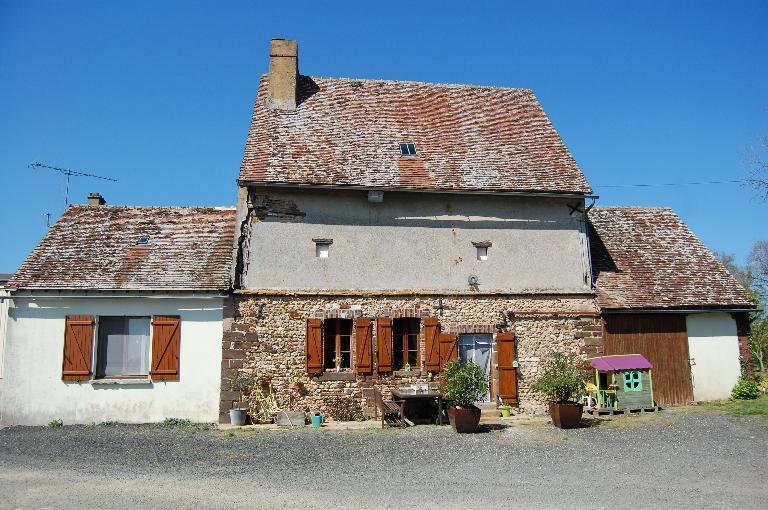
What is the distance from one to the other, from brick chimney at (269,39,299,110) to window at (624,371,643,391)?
33.1 feet

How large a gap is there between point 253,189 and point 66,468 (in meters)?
6.75

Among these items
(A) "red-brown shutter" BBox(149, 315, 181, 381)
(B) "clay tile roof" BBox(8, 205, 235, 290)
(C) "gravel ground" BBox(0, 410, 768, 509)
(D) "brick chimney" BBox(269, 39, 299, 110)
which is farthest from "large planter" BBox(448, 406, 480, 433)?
(D) "brick chimney" BBox(269, 39, 299, 110)

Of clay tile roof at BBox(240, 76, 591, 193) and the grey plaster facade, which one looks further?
clay tile roof at BBox(240, 76, 591, 193)

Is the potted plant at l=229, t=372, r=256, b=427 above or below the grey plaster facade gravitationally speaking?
below

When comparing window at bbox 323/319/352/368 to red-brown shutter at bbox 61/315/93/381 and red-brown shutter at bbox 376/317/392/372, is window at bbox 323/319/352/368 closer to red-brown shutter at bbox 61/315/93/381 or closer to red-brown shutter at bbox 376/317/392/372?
red-brown shutter at bbox 376/317/392/372

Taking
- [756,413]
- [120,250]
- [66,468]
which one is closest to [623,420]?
[756,413]

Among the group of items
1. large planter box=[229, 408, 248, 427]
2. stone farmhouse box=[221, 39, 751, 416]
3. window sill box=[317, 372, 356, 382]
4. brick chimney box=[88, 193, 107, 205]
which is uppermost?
brick chimney box=[88, 193, 107, 205]

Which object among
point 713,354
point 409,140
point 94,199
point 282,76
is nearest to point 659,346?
point 713,354

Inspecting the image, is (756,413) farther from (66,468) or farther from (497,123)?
(66,468)

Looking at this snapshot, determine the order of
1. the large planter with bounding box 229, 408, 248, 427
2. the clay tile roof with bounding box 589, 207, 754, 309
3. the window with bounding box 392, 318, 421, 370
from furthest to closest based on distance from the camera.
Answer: the clay tile roof with bounding box 589, 207, 754, 309
the window with bounding box 392, 318, 421, 370
the large planter with bounding box 229, 408, 248, 427

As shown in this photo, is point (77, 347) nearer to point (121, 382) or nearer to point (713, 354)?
point (121, 382)

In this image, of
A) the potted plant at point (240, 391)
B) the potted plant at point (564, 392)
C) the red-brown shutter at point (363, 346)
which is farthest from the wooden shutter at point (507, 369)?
the potted plant at point (240, 391)

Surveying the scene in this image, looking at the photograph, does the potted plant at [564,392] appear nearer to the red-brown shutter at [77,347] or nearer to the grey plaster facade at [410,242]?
the grey plaster facade at [410,242]

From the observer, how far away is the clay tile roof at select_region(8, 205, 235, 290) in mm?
12852
